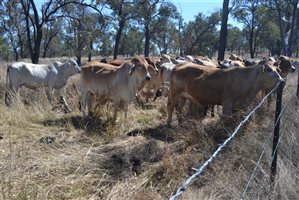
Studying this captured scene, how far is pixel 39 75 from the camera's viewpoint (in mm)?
12875

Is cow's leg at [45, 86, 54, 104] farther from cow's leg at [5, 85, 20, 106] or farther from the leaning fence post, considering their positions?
the leaning fence post

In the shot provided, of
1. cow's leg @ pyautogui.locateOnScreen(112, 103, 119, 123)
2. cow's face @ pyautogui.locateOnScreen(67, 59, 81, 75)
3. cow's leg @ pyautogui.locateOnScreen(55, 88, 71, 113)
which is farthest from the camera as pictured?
cow's face @ pyautogui.locateOnScreen(67, 59, 81, 75)

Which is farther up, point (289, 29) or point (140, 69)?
point (289, 29)

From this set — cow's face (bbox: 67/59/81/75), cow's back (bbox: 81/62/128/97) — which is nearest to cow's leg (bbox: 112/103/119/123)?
cow's back (bbox: 81/62/128/97)

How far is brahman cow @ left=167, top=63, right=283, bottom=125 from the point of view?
26.8 ft

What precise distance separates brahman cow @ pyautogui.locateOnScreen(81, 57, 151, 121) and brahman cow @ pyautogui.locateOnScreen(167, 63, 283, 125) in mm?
1248

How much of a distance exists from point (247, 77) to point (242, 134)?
79.3 inches

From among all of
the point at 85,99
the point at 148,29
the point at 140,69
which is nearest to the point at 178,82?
the point at 140,69

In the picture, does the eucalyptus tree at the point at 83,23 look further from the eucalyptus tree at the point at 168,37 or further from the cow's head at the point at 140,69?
the eucalyptus tree at the point at 168,37

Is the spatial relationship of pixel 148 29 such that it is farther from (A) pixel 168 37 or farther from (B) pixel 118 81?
(B) pixel 118 81

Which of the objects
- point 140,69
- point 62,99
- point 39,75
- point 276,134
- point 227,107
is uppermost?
point 140,69

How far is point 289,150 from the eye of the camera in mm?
5562

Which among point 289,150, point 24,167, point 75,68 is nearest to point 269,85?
point 289,150

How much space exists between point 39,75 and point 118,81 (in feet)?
14.1
